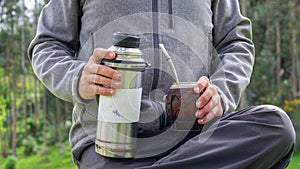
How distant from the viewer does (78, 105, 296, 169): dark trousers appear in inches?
60.2

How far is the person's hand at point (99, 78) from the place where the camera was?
1463 millimetres

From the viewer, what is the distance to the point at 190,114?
159cm

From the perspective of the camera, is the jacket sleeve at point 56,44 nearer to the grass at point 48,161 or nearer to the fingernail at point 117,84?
the fingernail at point 117,84

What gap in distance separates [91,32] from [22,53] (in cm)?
1398

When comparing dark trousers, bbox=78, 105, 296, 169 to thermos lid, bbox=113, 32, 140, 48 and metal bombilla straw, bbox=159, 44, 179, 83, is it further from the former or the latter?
thermos lid, bbox=113, 32, 140, 48

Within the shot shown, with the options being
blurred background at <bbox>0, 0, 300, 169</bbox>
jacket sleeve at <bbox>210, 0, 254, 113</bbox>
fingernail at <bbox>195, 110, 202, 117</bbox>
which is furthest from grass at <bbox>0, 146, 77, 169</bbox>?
fingernail at <bbox>195, 110, 202, 117</bbox>

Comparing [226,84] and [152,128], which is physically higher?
[226,84]

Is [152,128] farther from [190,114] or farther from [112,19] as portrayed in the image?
[112,19]

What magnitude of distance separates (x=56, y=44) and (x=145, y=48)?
12.5 inches

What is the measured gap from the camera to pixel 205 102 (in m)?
1.58

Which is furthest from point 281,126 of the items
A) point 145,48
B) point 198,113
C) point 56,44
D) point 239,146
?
point 56,44

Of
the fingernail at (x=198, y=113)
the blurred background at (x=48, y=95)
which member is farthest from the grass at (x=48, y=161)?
the fingernail at (x=198, y=113)

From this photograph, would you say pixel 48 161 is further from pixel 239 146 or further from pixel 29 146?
pixel 239 146

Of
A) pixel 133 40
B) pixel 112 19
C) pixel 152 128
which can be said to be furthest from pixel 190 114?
pixel 112 19
